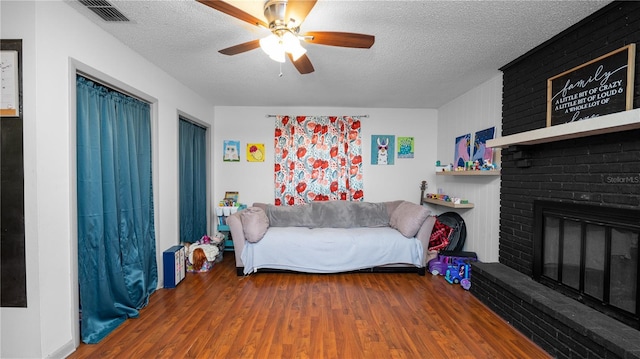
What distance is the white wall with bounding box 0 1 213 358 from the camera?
1.60 metres

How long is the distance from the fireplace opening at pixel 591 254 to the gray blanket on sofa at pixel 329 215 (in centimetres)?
193

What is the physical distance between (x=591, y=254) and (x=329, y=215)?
2728 millimetres

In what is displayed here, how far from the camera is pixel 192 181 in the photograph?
3688 mm

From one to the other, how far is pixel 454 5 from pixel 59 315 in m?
3.30

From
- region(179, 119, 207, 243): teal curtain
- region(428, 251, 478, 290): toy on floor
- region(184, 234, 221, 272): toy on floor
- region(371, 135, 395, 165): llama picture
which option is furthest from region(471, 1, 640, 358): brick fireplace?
region(179, 119, 207, 243): teal curtain

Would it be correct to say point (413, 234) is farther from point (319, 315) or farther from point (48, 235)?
point (48, 235)

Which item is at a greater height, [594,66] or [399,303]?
[594,66]

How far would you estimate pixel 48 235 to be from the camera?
1.68m

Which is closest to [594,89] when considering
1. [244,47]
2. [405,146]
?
[244,47]

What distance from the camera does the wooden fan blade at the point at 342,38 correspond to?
1689mm

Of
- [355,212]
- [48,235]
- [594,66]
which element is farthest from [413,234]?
[48,235]

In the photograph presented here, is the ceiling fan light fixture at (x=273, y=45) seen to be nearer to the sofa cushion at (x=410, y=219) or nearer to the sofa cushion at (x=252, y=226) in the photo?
the sofa cushion at (x=252, y=226)

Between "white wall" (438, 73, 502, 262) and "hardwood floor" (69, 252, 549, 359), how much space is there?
78 cm

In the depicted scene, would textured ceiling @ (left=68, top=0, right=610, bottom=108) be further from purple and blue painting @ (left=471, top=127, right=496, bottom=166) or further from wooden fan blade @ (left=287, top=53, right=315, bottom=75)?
purple and blue painting @ (left=471, top=127, right=496, bottom=166)
